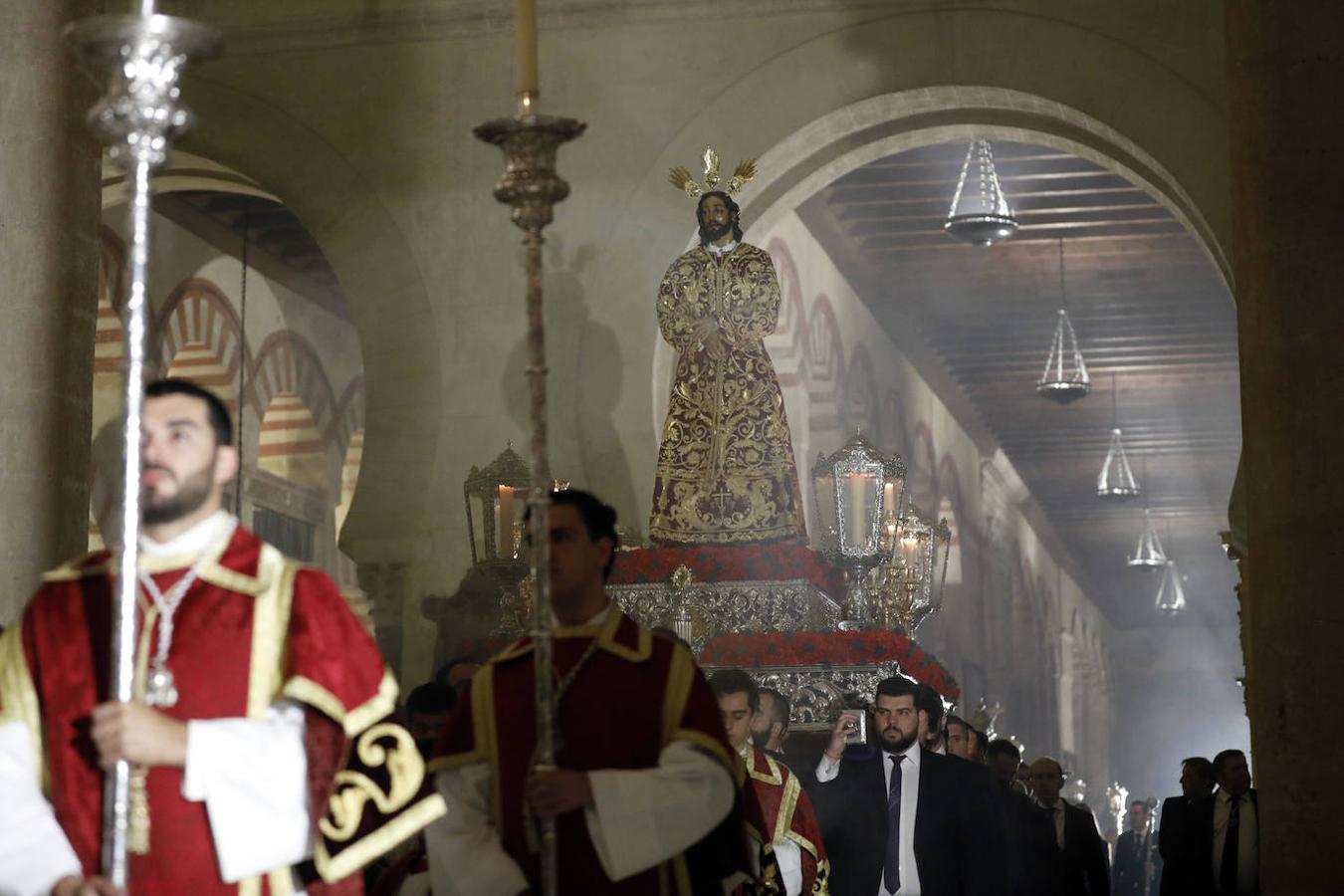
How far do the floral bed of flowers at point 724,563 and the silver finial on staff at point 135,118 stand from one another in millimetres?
5187

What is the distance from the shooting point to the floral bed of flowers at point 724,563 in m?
8.53

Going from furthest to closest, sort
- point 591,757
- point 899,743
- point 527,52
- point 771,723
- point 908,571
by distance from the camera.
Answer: point 908,571, point 771,723, point 899,743, point 591,757, point 527,52

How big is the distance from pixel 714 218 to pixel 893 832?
3.07m

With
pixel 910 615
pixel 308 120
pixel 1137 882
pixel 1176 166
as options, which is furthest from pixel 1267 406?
pixel 1137 882

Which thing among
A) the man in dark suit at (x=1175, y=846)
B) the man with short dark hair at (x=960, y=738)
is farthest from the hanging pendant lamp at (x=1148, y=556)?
the man with short dark hair at (x=960, y=738)

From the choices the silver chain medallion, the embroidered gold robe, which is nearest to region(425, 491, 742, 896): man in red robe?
the silver chain medallion

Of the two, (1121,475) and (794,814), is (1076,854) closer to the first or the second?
(794,814)

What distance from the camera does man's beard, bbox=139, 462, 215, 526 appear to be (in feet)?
11.5

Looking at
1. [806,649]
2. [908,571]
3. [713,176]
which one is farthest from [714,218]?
[806,649]

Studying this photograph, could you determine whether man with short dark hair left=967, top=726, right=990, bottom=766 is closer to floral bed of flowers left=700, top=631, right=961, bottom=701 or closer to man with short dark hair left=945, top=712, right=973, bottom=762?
man with short dark hair left=945, top=712, right=973, bottom=762

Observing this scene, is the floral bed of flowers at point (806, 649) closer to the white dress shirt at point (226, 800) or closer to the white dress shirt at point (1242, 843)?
the white dress shirt at point (1242, 843)

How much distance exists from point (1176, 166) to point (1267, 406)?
384cm

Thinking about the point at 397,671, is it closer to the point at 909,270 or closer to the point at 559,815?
the point at 559,815

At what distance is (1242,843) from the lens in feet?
31.2
